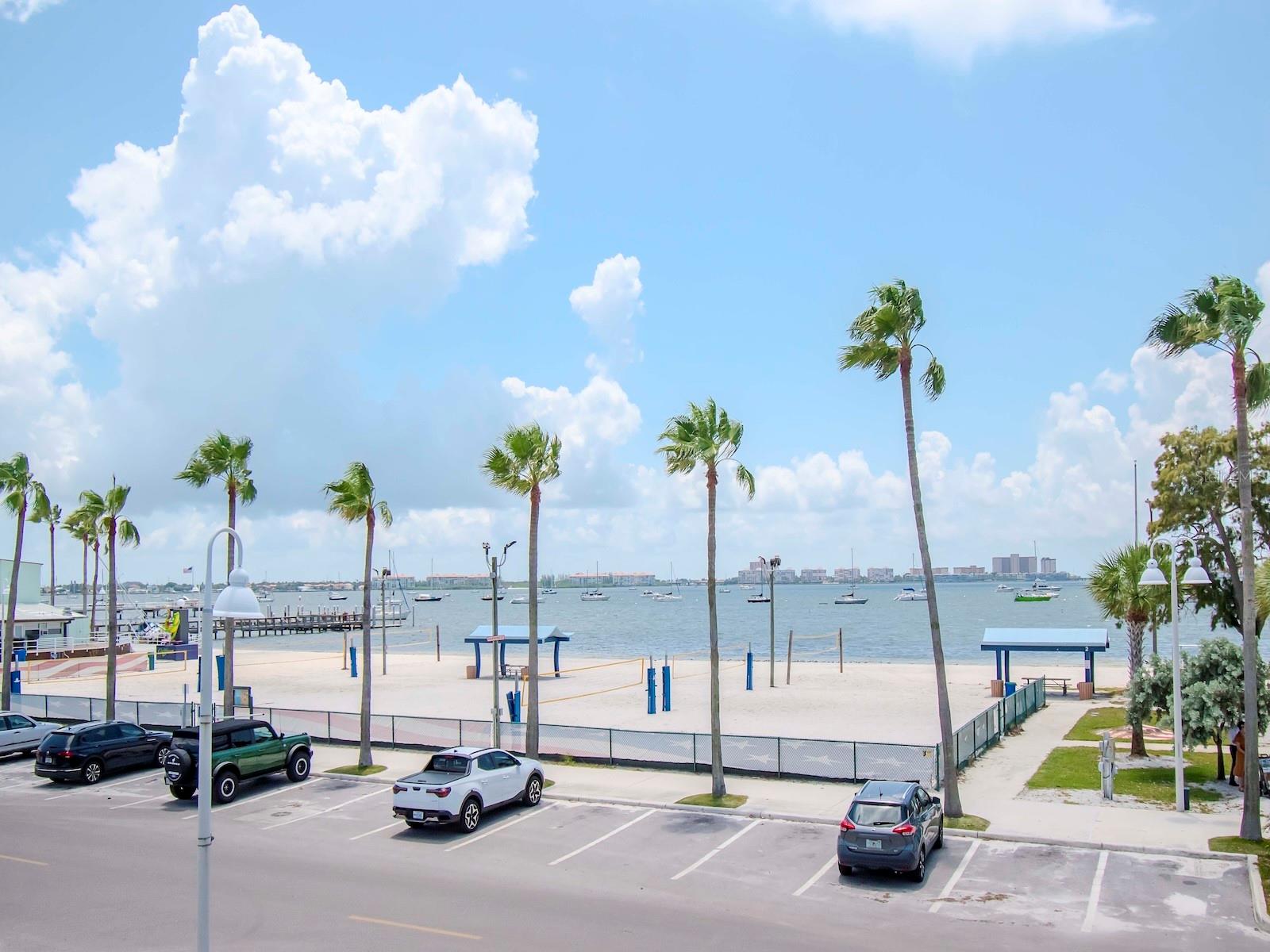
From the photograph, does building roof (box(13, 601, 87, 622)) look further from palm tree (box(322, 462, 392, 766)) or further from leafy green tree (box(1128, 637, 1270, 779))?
leafy green tree (box(1128, 637, 1270, 779))

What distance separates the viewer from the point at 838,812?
75.5 ft

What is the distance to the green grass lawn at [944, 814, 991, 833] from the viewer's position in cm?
2158

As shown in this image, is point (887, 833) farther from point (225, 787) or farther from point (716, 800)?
point (225, 787)

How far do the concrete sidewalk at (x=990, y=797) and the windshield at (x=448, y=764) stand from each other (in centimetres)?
375

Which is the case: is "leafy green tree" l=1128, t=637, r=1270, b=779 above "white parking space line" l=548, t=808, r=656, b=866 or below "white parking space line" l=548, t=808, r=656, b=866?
above

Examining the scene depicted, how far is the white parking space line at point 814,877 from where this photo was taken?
17.5 m

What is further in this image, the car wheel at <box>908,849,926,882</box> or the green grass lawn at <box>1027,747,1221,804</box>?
the green grass lawn at <box>1027,747,1221,804</box>

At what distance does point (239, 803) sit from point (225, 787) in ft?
1.79

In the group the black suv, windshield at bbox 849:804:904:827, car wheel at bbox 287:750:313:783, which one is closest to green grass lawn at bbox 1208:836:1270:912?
windshield at bbox 849:804:904:827

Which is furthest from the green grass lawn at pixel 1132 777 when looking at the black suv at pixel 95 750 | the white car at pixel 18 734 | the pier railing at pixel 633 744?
the white car at pixel 18 734

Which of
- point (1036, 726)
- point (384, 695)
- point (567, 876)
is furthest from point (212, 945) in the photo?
point (384, 695)

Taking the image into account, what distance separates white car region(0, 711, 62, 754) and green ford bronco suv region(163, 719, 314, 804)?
993 cm

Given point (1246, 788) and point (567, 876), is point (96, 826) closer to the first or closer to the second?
point (567, 876)

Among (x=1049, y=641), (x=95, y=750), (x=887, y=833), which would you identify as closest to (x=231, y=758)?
(x=95, y=750)
